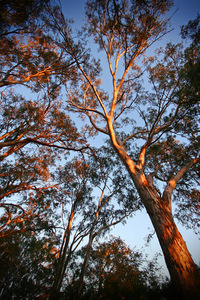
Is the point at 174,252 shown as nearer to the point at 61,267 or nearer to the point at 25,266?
the point at 61,267

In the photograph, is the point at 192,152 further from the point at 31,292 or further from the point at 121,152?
the point at 31,292

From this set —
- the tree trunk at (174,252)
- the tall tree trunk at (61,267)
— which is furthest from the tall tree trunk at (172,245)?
the tall tree trunk at (61,267)

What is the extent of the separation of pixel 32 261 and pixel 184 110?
1426cm

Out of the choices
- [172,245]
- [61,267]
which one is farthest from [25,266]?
[172,245]

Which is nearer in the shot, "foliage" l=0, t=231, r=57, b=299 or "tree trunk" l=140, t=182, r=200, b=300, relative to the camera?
"tree trunk" l=140, t=182, r=200, b=300

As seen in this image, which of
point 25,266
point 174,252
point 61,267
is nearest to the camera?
point 174,252

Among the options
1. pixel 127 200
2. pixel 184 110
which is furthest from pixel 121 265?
pixel 184 110

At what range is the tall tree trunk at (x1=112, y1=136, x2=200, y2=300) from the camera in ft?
6.02

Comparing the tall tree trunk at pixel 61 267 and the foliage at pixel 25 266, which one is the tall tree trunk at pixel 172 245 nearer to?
the tall tree trunk at pixel 61 267

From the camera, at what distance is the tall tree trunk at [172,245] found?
6.02 feet

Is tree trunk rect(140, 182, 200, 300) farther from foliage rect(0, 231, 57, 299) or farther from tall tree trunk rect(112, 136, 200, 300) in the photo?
foliage rect(0, 231, 57, 299)

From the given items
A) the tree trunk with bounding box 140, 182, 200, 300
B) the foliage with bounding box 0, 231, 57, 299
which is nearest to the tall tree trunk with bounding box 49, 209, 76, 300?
the foliage with bounding box 0, 231, 57, 299

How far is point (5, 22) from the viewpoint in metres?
4.68

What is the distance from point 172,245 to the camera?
7.30ft
